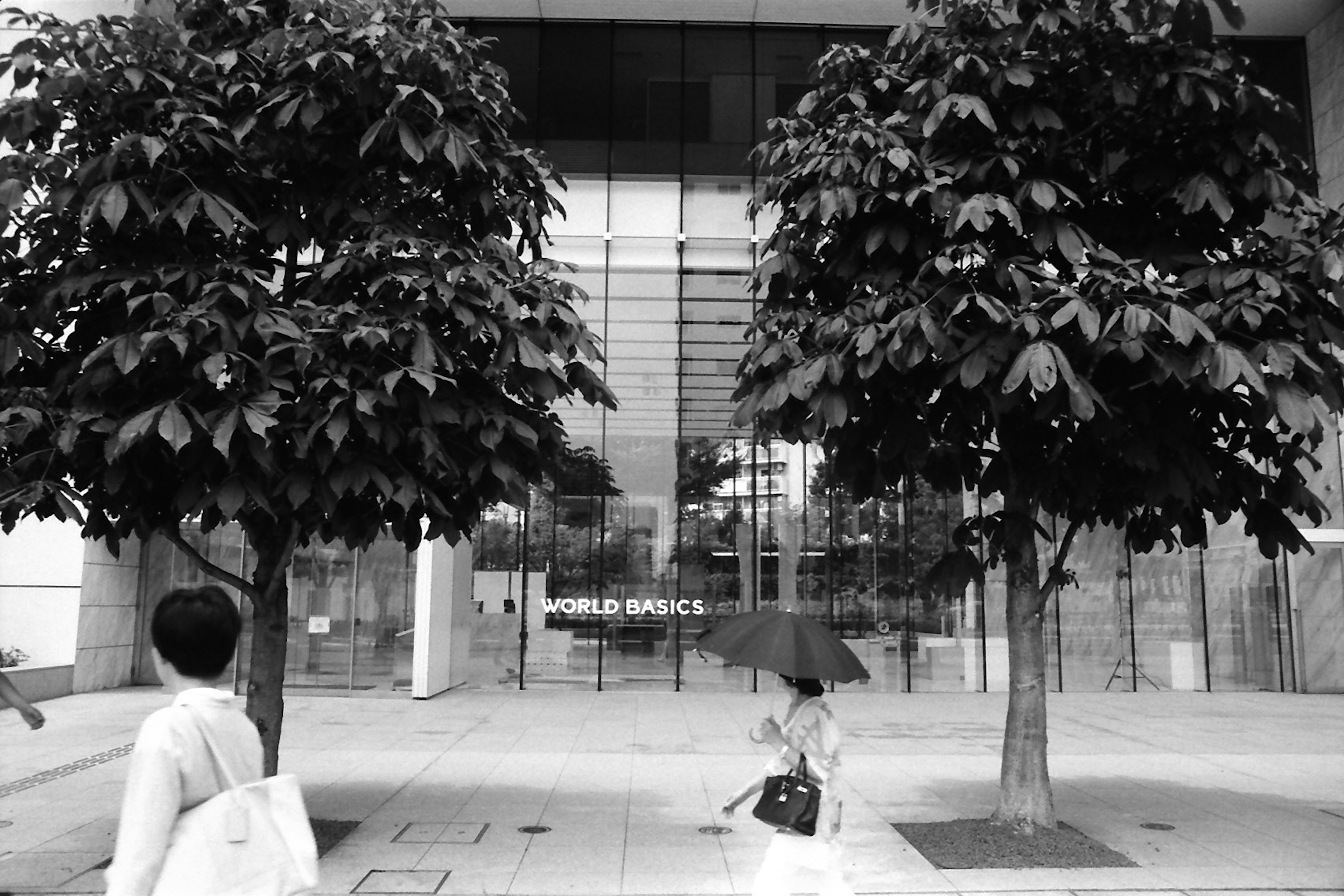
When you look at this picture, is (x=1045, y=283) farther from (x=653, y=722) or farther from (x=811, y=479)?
(x=811, y=479)

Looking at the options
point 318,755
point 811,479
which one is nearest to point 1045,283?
point 318,755

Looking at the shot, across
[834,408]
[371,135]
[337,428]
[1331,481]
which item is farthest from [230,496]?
[1331,481]

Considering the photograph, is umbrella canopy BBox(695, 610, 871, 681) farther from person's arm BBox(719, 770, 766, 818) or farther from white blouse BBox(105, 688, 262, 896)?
white blouse BBox(105, 688, 262, 896)

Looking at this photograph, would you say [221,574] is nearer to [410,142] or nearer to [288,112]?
[288,112]

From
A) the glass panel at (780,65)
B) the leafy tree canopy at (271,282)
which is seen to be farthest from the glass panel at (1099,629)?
the leafy tree canopy at (271,282)

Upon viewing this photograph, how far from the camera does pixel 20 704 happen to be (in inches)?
210

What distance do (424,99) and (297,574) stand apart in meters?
14.8

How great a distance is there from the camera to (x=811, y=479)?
21.9m

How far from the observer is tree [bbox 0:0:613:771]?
6633 mm

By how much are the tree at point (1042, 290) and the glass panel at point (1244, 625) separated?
15668 mm

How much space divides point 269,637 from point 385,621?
12.0 meters

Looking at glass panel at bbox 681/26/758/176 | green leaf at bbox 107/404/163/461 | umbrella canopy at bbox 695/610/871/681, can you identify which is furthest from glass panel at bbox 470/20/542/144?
umbrella canopy at bbox 695/610/871/681

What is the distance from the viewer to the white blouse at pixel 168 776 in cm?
279

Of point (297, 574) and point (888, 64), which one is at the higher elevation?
point (888, 64)
